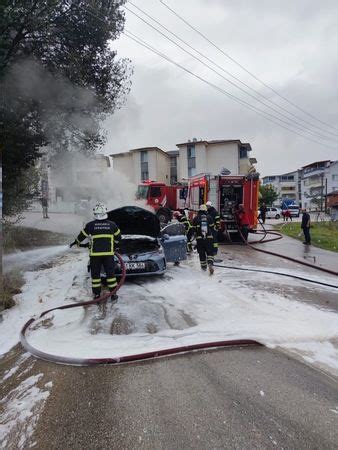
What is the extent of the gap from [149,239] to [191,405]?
5400mm

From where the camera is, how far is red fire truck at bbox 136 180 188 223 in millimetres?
20312

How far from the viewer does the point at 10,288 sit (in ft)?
21.7

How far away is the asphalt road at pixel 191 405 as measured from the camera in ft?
8.07

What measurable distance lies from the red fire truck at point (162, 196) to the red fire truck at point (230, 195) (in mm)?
5126

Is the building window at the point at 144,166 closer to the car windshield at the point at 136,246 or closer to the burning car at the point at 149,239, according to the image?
the burning car at the point at 149,239

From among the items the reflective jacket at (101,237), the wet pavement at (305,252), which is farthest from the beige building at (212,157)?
the reflective jacket at (101,237)

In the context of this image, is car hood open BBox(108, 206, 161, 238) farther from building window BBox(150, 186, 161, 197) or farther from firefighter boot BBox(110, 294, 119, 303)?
Answer: building window BBox(150, 186, 161, 197)

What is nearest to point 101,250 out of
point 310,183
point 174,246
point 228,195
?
point 174,246

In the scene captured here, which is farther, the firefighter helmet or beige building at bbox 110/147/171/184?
beige building at bbox 110/147/171/184

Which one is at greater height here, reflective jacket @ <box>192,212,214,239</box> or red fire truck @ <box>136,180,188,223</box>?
red fire truck @ <box>136,180,188,223</box>

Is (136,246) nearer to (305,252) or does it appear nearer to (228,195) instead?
(305,252)

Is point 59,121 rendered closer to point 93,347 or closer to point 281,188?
point 93,347

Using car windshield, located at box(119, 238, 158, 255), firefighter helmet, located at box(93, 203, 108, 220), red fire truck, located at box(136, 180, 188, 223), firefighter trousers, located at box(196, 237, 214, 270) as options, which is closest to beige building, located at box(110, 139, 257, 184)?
red fire truck, located at box(136, 180, 188, 223)

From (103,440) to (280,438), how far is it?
1.21 metres
